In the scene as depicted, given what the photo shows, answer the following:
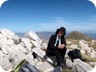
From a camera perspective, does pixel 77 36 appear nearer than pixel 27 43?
Yes

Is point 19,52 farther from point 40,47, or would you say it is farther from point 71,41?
point 71,41

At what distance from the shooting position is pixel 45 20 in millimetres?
9367

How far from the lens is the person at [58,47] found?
387 inches

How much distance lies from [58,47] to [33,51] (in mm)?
528

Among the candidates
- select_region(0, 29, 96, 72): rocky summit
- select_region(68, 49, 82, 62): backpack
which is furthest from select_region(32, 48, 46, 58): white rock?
select_region(68, 49, 82, 62): backpack

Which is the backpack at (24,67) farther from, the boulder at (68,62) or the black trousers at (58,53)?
the boulder at (68,62)

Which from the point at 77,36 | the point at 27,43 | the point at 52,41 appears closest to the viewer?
the point at 77,36

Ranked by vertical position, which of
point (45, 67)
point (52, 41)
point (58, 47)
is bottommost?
point (45, 67)

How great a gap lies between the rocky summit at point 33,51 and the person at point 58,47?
0.38ft

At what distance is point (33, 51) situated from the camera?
1039 centimetres

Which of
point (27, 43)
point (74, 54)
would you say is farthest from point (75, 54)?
point (27, 43)

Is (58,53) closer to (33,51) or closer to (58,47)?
(58,47)

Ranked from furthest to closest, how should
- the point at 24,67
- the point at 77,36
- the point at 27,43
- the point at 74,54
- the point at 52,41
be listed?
the point at 27,43 < the point at 74,54 < the point at 52,41 < the point at 24,67 < the point at 77,36

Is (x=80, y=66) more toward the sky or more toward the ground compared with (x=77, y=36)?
more toward the ground
